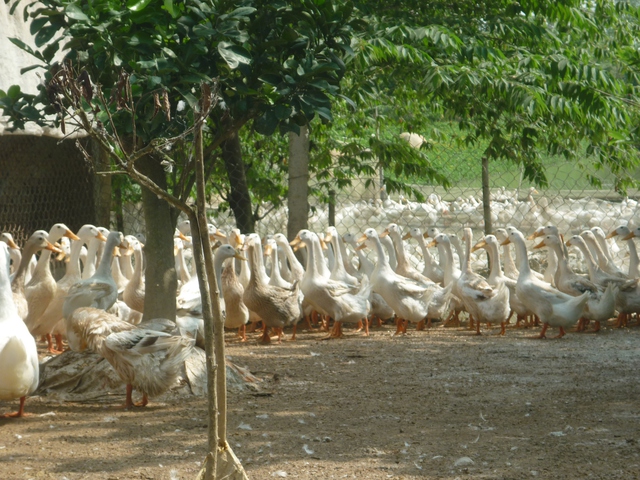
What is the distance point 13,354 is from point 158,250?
1.29 meters

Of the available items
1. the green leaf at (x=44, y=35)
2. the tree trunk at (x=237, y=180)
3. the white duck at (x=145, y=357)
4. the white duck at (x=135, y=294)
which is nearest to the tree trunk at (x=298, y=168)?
the tree trunk at (x=237, y=180)

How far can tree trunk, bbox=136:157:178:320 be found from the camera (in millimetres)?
5418

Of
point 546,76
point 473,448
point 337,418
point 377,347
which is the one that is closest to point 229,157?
point 377,347

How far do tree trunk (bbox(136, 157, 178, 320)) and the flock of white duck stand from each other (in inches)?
7.4

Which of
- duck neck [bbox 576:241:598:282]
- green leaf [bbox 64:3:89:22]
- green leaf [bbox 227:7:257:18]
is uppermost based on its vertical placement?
green leaf [bbox 227:7:257:18]

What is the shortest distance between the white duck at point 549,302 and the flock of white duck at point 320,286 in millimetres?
11

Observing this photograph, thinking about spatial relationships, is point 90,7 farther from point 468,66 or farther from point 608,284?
point 608,284

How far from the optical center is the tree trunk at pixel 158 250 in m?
5.42

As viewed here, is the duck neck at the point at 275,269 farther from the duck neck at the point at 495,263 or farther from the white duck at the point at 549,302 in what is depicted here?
the white duck at the point at 549,302

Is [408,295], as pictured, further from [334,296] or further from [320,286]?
[320,286]

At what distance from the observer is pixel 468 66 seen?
714 cm

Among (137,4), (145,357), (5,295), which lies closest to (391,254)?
(145,357)

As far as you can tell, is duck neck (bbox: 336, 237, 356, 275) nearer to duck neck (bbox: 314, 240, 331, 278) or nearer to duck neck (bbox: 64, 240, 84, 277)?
duck neck (bbox: 314, 240, 331, 278)

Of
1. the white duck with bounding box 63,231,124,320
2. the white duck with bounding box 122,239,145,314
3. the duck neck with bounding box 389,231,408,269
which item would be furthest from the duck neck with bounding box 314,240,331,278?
the white duck with bounding box 63,231,124,320
